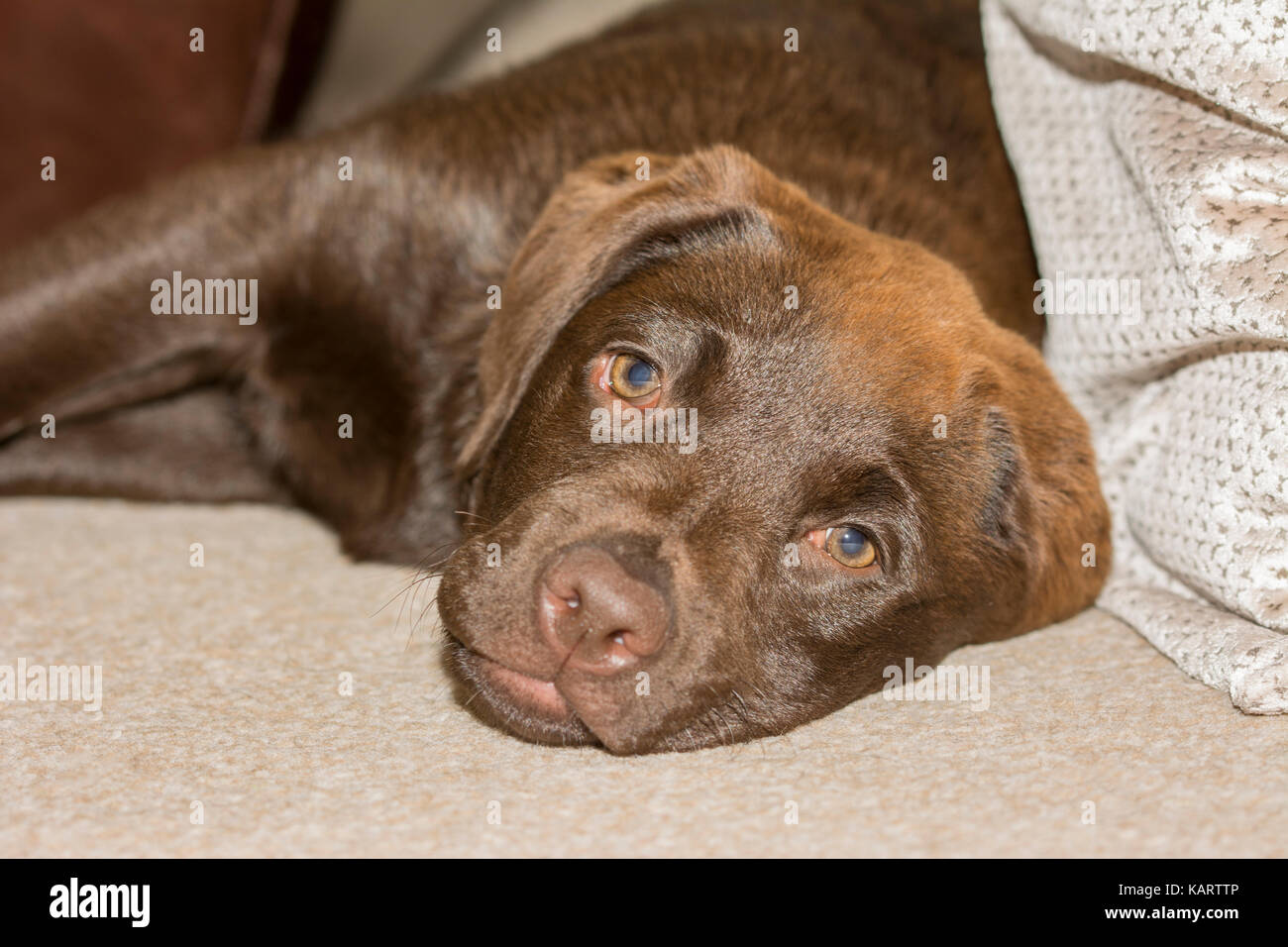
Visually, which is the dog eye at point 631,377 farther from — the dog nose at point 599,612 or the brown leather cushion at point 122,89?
the brown leather cushion at point 122,89

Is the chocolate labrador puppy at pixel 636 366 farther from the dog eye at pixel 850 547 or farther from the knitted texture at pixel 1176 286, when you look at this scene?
the knitted texture at pixel 1176 286

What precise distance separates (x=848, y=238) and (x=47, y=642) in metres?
1.49

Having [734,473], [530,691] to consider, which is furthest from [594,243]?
[530,691]

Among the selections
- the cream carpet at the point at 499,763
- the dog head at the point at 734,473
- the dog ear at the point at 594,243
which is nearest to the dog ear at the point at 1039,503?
the dog head at the point at 734,473

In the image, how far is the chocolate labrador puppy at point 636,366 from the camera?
2.00m

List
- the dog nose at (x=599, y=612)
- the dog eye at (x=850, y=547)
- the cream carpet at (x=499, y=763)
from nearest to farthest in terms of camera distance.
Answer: the cream carpet at (x=499, y=763) < the dog nose at (x=599, y=612) < the dog eye at (x=850, y=547)

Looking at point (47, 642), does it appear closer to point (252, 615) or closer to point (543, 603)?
point (252, 615)

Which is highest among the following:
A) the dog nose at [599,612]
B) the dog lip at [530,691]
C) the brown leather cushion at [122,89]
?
the brown leather cushion at [122,89]

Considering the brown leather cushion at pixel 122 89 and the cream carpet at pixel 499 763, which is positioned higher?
the brown leather cushion at pixel 122 89

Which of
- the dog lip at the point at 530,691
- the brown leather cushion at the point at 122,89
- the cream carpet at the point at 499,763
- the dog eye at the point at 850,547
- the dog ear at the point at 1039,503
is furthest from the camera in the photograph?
the brown leather cushion at the point at 122,89

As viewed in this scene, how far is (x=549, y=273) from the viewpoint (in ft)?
7.69

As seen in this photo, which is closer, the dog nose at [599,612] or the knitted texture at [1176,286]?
the dog nose at [599,612]

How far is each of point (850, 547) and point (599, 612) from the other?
1.57 feet

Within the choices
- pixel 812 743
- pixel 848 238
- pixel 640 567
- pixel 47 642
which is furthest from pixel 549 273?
pixel 47 642
